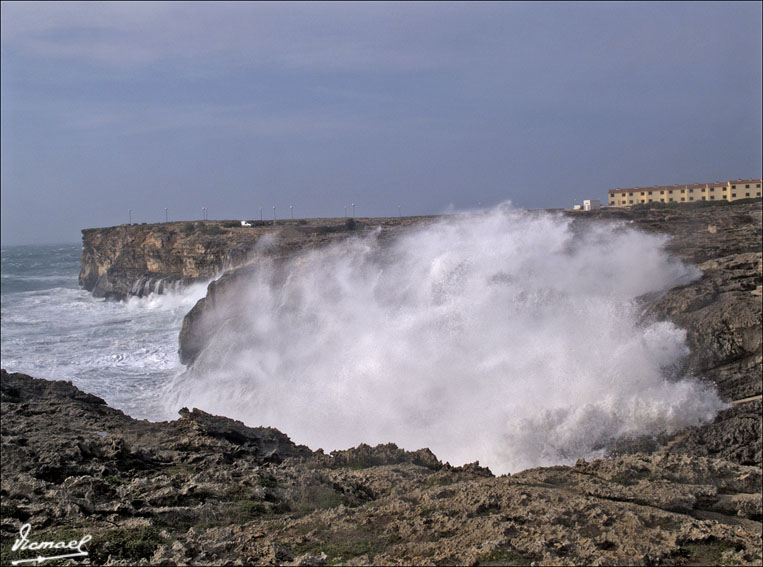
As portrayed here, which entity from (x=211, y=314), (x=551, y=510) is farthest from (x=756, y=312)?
(x=211, y=314)

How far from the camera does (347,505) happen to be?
18.9ft

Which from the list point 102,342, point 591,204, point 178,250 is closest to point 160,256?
point 178,250

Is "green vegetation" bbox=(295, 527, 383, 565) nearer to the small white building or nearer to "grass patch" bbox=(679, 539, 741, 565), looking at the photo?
"grass patch" bbox=(679, 539, 741, 565)

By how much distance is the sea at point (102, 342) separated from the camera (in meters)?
17.9

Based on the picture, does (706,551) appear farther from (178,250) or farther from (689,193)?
(689,193)

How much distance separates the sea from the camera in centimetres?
1786

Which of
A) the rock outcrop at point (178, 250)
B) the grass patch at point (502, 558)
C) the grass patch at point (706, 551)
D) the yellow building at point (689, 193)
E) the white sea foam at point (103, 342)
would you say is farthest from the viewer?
the yellow building at point (689, 193)

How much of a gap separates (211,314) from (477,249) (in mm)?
9632

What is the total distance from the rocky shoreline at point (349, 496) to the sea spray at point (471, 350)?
1103 millimetres

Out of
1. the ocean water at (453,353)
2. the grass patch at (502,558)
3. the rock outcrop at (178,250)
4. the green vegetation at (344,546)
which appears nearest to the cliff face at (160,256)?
the rock outcrop at (178,250)

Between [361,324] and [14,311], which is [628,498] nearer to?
[361,324]

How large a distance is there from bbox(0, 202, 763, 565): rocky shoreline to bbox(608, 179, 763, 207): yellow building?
36.3 meters

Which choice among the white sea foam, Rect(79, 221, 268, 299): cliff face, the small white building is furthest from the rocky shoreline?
the small white building

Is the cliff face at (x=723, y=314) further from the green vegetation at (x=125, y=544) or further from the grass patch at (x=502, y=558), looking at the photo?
the green vegetation at (x=125, y=544)
